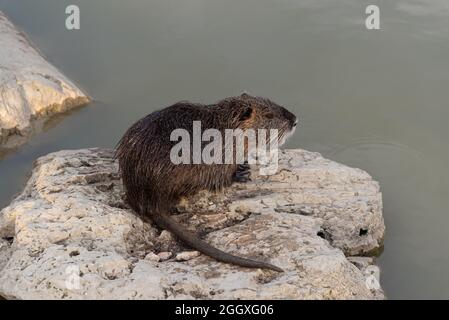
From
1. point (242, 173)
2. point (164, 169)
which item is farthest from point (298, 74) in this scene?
point (164, 169)

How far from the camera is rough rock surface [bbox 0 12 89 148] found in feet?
18.5

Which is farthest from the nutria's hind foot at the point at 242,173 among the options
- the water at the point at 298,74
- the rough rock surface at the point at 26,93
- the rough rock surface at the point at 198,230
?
the rough rock surface at the point at 26,93

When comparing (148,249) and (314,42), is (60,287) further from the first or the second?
(314,42)

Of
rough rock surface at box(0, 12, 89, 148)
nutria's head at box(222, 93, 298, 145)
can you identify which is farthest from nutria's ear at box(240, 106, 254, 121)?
rough rock surface at box(0, 12, 89, 148)

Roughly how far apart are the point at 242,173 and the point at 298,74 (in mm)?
2177

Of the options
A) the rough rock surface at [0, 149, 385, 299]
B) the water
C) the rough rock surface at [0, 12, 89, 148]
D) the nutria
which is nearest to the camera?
the rough rock surface at [0, 149, 385, 299]

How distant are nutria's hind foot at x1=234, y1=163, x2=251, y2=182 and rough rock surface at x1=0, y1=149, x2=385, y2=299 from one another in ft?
0.20

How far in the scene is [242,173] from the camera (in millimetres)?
4527

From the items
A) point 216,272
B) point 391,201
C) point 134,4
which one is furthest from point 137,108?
point 216,272

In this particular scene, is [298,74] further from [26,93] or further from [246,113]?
[26,93]

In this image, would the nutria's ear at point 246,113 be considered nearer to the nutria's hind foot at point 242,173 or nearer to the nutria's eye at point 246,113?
the nutria's eye at point 246,113

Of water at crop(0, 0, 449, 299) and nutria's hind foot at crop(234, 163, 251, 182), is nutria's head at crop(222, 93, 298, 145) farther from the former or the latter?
water at crop(0, 0, 449, 299)

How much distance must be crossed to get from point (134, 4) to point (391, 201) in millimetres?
3864

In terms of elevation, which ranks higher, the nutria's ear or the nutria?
the nutria's ear
